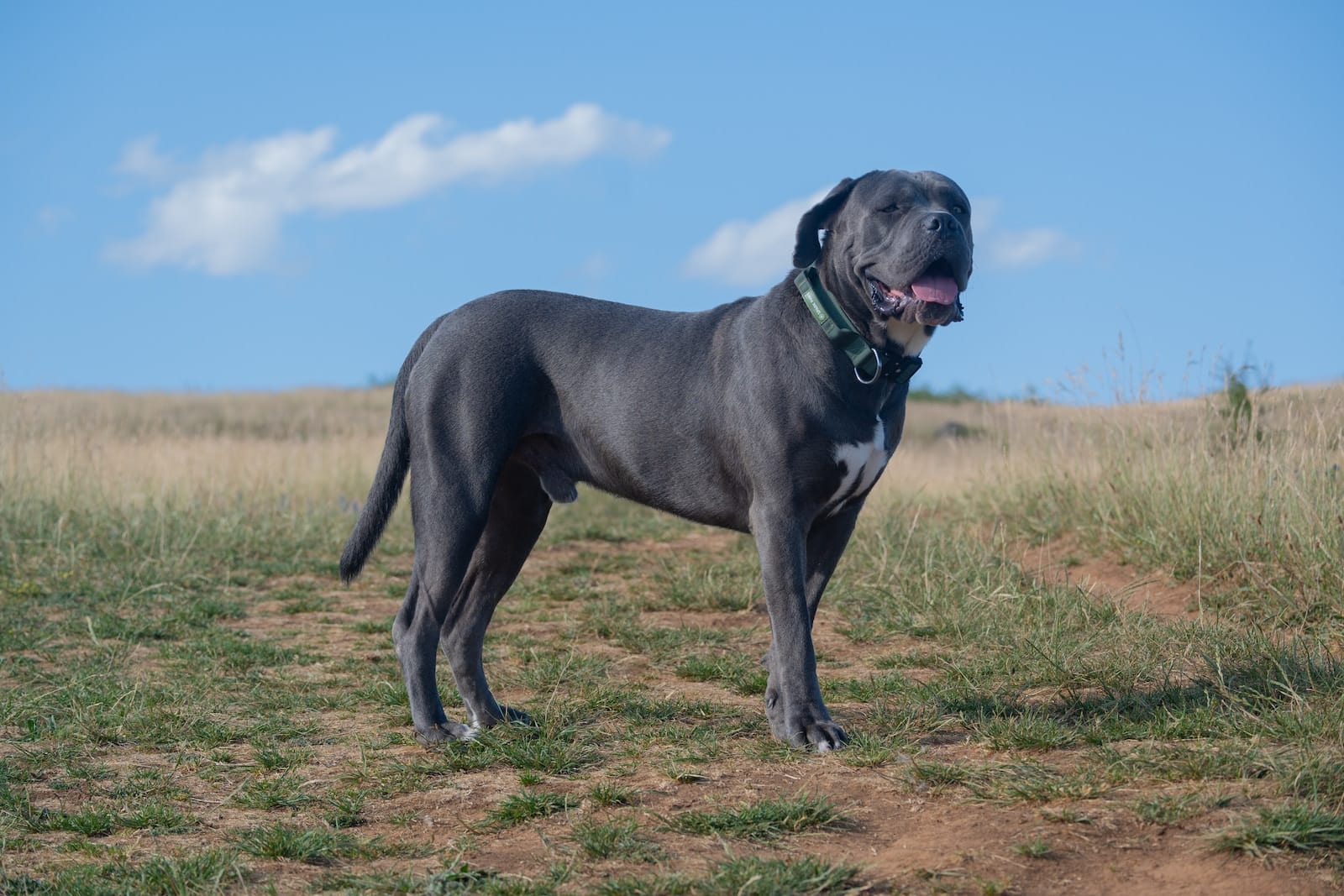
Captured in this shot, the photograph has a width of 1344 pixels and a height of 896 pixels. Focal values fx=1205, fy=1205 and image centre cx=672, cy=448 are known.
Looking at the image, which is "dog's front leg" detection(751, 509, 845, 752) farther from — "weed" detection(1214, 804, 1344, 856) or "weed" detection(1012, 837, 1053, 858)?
"weed" detection(1214, 804, 1344, 856)

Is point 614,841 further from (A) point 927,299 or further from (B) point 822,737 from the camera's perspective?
(A) point 927,299

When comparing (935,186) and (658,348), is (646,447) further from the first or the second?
(935,186)

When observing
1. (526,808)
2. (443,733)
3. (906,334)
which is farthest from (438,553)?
(906,334)

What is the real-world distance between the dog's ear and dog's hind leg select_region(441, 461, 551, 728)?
1483 mm

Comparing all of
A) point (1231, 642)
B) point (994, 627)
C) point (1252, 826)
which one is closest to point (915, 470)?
point (994, 627)

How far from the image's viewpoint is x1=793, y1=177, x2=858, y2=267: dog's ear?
4680mm

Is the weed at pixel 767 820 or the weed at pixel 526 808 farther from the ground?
the weed at pixel 767 820

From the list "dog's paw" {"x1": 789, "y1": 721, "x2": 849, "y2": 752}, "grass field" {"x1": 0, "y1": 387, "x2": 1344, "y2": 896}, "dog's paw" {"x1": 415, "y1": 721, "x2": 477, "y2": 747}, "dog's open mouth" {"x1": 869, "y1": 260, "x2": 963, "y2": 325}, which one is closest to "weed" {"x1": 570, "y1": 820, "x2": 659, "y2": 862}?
"grass field" {"x1": 0, "y1": 387, "x2": 1344, "y2": 896}

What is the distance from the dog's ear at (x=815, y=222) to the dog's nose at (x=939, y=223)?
1.61ft

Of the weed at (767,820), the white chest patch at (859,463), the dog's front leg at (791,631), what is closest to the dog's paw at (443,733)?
the dog's front leg at (791,631)

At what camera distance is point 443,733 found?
470 centimetres

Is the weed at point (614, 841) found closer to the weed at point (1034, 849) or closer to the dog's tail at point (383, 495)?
the weed at point (1034, 849)

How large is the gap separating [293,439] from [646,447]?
A: 13.2 metres

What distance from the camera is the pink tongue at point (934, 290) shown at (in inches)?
171
